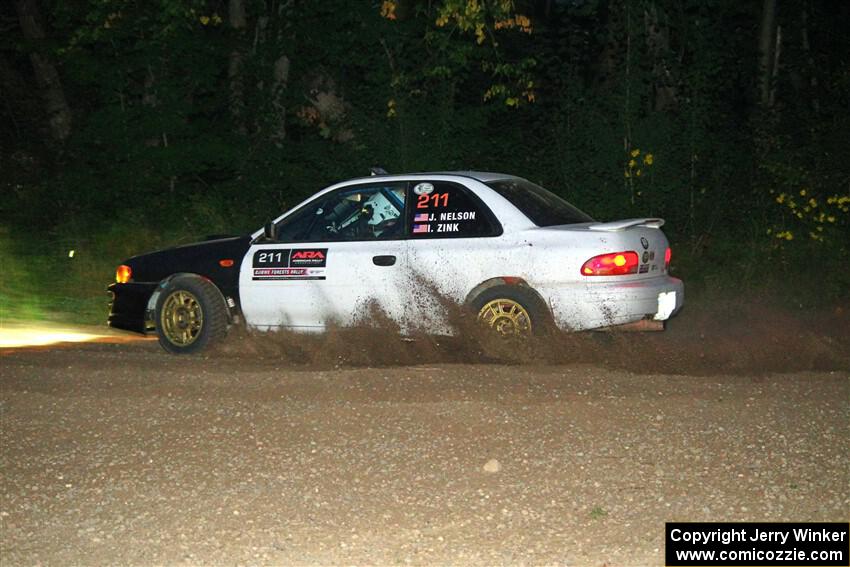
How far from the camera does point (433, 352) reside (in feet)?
30.9

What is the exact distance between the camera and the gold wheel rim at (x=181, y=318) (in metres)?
10.1

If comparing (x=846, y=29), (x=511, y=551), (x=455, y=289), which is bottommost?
(x=511, y=551)

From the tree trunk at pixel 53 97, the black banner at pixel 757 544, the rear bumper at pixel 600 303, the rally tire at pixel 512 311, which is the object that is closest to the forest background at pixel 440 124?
the tree trunk at pixel 53 97

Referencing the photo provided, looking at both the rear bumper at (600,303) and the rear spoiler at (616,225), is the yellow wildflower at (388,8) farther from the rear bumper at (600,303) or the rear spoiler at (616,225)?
the rear bumper at (600,303)

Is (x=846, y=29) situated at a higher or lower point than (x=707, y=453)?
higher

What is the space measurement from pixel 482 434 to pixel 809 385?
2550 millimetres

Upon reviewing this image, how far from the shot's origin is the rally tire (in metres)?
9.00

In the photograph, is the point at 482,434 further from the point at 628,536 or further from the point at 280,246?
the point at 280,246

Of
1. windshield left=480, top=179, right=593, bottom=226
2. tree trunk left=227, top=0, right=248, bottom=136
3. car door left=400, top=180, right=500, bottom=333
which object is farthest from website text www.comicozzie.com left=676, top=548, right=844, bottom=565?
tree trunk left=227, top=0, right=248, bottom=136

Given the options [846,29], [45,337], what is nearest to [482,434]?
[45,337]

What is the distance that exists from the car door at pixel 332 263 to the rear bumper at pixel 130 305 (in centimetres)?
96

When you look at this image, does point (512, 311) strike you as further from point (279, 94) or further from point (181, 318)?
point (279, 94)

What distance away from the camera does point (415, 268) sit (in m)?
9.39

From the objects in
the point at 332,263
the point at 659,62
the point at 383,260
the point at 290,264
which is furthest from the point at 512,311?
the point at 659,62
